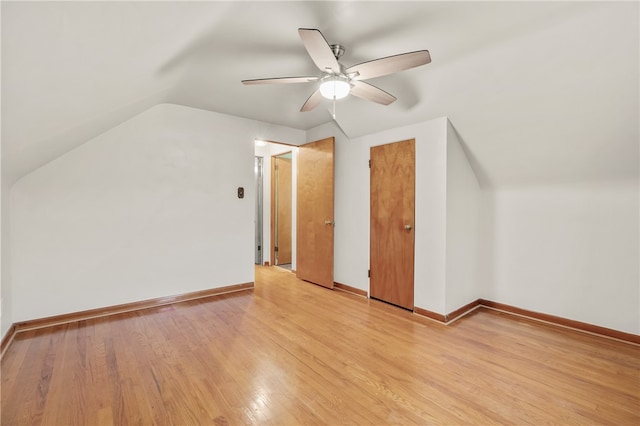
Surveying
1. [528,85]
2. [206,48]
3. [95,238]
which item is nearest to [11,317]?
[95,238]

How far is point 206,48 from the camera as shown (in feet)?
6.99

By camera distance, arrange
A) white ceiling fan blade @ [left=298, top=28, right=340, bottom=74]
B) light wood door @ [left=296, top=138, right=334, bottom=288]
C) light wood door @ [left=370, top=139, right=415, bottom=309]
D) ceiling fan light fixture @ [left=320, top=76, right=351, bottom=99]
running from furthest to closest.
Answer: light wood door @ [left=296, top=138, right=334, bottom=288] < light wood door @ [left=370, top=139, right=415, bottom=309] < ceiling fan light fixture @ [left=320, top=76, right=351, bottom=99] < white ceiling fan blade @ [left=298, top=28, right=340, bottom=74]

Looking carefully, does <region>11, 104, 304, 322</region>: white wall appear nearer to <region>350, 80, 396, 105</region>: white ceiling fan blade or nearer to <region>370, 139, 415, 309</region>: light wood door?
<region>370, 139, 415, 309</region>: light wood door

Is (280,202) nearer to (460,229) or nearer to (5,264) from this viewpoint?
(460,229)

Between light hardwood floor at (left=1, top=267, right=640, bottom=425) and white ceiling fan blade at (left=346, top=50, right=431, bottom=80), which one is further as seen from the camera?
white ceiling fan blade at (left=346, top=50, right=431, bottom=80)

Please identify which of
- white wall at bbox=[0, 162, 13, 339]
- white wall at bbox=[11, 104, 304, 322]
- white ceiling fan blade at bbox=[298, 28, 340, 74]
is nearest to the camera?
white ceiling fan blade at bbox=[298, 28, 340, 74]

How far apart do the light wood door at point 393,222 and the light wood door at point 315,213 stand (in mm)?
721

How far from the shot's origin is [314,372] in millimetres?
1988

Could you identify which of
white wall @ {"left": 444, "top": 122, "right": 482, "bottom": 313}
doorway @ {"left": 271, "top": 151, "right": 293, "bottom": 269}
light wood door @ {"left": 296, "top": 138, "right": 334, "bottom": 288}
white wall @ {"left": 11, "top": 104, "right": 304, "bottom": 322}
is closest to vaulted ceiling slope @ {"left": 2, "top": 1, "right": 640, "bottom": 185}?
white wall @ {"left": 444, "top": 122, "right": 482, "bottom": 313}

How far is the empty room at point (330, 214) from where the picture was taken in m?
1.64

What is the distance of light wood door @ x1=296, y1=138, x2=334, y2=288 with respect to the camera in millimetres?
4082

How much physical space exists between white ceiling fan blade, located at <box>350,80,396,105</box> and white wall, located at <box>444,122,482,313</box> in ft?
2.93

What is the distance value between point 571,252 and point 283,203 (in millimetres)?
4145

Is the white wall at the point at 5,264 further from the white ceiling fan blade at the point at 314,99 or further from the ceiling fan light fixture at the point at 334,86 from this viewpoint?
the ceiling fan light fixture at the point at 334,86
